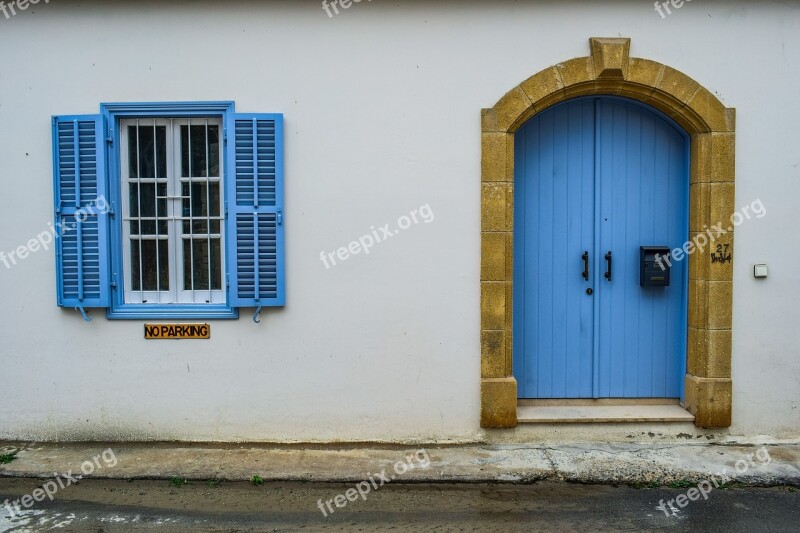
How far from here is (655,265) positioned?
5.50 m

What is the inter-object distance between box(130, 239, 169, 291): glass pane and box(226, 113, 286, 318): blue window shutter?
2.25 feet

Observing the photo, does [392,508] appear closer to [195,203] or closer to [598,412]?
[598,412]

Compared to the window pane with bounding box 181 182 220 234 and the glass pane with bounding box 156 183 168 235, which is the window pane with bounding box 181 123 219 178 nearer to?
the window pane with bounding box 181 182 220 234

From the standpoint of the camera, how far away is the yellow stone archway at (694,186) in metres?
5.25

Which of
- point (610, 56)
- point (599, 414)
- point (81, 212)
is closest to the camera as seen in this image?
point (610, 56)

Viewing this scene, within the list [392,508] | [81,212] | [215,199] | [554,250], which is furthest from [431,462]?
[81,212]

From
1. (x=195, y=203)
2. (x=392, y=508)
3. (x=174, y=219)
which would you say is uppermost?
(x=195, y=203)

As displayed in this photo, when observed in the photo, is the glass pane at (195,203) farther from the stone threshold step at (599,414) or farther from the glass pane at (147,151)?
the stone threshold step at (599,414)

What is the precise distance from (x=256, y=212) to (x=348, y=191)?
2.56 ft

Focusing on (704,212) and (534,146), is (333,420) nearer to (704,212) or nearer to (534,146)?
(534,146)

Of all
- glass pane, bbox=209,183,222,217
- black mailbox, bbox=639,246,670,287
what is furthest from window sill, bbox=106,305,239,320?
black mailbox, bbox=639,246,670,287

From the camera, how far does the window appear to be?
17.4 ft

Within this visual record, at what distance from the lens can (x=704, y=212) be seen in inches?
211

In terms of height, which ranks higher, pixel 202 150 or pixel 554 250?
pixel 202 150
